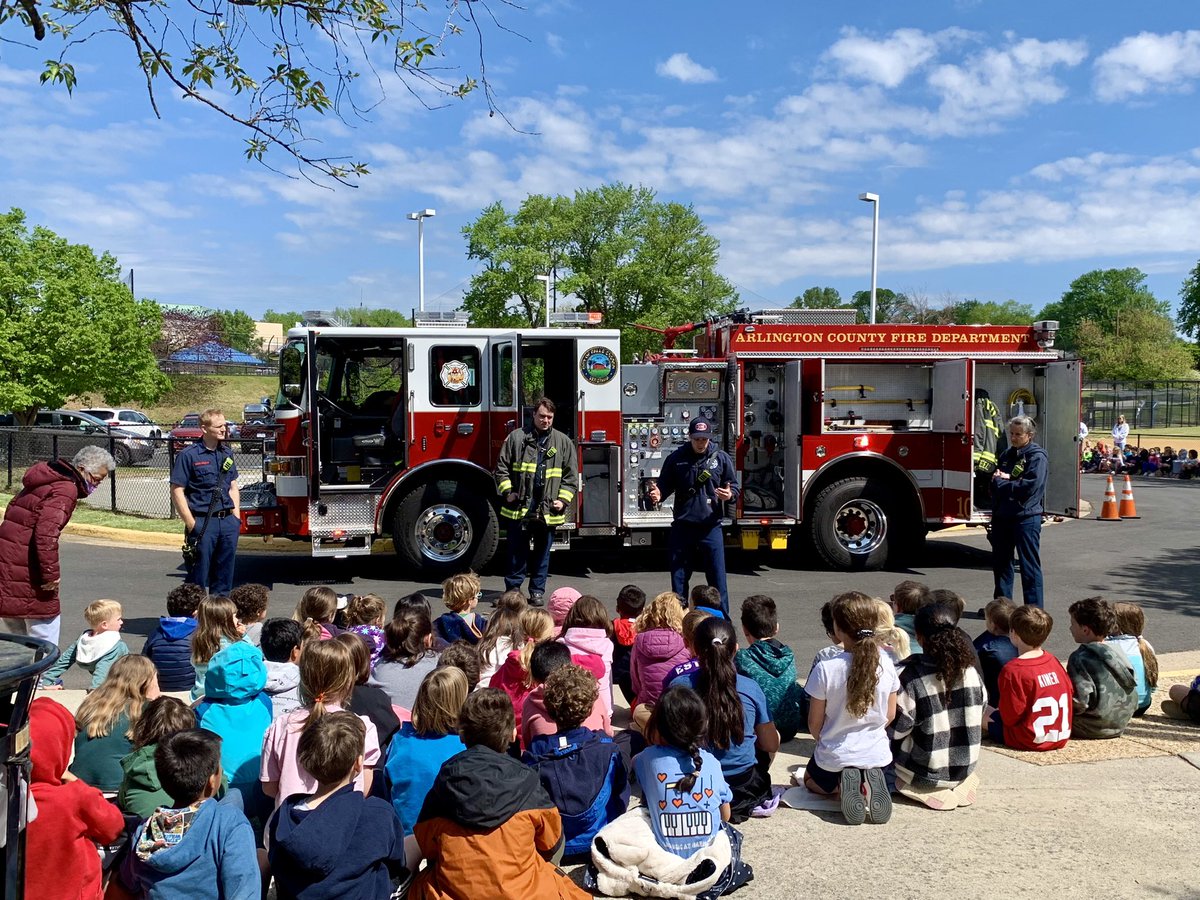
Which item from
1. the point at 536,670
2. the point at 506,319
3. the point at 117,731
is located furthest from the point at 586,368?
the point at 506,319

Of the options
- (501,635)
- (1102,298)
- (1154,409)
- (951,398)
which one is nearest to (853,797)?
(501,635)

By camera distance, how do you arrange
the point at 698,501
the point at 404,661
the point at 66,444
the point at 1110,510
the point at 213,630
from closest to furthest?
the point at 404,661 < the point at 213,630 < the point at 698,501 < the point at 1110,510 < the point at 66,444

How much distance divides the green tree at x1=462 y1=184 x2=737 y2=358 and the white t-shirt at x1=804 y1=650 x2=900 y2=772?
33.0 metres

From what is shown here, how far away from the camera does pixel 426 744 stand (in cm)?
386

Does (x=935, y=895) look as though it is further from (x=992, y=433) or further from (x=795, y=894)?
(x=992, y=433)

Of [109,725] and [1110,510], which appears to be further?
[1110,510]

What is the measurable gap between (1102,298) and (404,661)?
363 ft

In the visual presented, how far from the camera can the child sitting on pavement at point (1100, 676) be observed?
5.48 meters

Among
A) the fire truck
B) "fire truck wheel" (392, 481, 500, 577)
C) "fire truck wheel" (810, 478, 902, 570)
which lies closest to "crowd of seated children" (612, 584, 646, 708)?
the fire truck

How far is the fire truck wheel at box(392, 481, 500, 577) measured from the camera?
10.1 meters

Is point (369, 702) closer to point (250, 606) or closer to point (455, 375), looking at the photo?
point (250, 606)

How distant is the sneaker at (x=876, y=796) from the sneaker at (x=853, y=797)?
0.9 inches

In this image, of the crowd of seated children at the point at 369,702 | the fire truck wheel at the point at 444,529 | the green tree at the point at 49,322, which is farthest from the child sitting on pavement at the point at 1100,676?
the green tree at the point at 49,322

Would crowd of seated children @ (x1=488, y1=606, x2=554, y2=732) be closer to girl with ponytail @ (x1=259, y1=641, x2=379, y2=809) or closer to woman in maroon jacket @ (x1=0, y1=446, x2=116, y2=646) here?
girl with ponytail @ (x1=259, y1=641, x2=379, y2=809)
